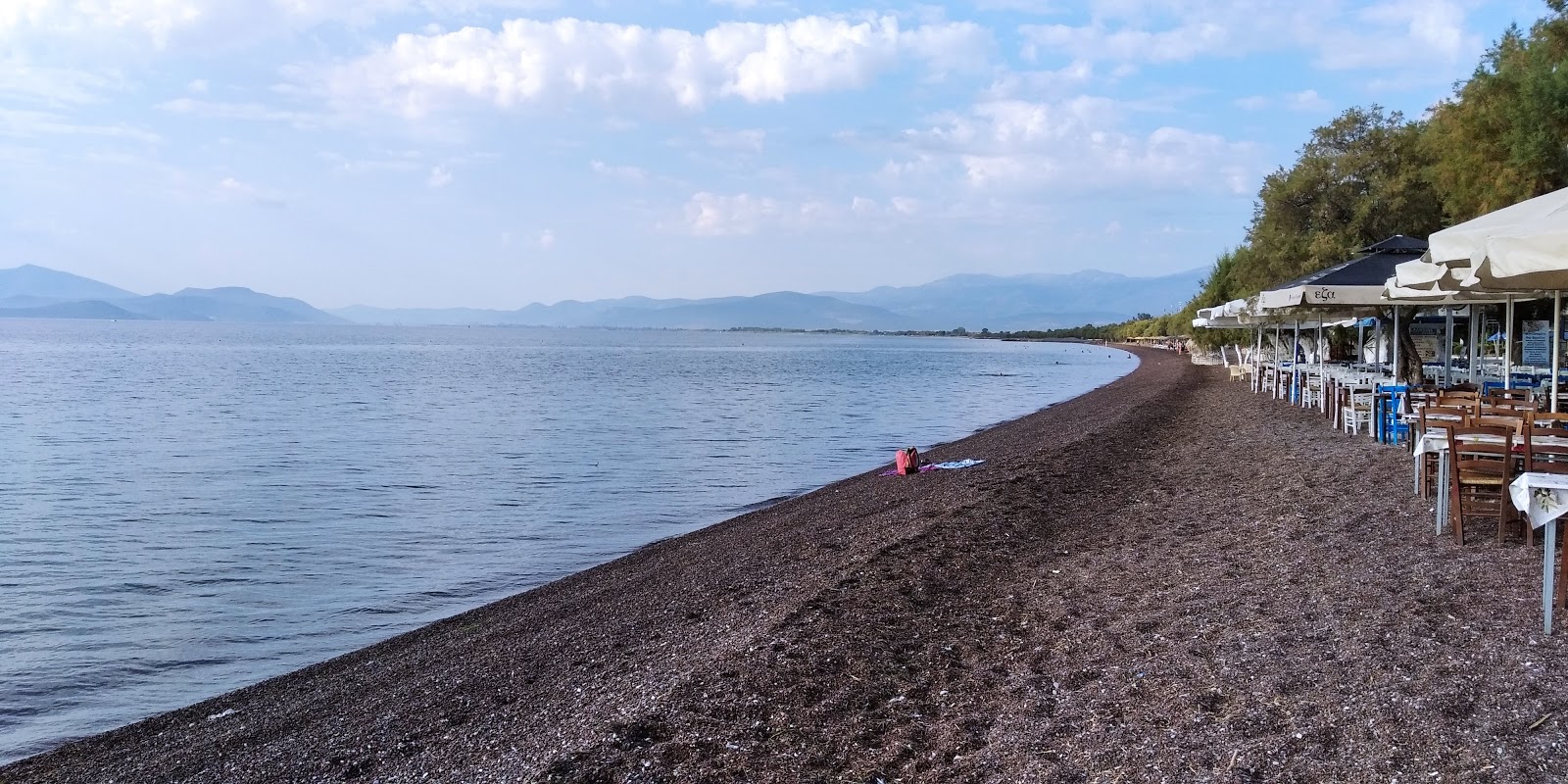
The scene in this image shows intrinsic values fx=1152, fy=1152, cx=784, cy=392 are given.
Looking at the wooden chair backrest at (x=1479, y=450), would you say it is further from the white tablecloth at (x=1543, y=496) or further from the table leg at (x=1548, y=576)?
the table leg at (x=1548, y=576)

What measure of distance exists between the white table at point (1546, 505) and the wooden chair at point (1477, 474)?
64.2 inches

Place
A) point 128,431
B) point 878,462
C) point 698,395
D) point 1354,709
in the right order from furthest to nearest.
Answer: point 698,395
point 128,431
point 878,462
point 1354,709

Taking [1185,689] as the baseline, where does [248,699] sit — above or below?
below

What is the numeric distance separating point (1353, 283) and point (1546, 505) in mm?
10213

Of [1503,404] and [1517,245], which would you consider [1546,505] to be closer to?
[1517,245]

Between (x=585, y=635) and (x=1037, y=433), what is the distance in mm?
16136

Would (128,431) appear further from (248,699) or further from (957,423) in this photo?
(248,699)

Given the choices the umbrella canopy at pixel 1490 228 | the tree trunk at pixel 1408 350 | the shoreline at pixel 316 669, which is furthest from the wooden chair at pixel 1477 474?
the tree trunk at pixel 1408 350

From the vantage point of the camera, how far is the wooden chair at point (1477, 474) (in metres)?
7.21

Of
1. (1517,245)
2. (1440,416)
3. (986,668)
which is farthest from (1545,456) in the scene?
(986,668)

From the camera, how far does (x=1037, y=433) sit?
23.1 m

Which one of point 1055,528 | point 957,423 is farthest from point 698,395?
point 1055,528

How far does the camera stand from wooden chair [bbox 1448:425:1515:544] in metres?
7.21

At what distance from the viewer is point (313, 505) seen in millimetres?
17438
